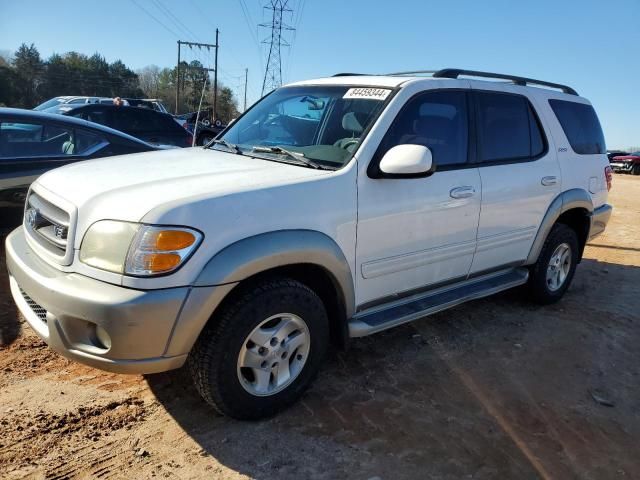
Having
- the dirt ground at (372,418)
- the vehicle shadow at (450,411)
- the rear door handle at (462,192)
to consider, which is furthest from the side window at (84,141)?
the rear door handle at (462,192)

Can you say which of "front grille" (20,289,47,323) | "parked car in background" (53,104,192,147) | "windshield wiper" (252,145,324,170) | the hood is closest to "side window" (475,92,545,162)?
"windshield wiper" (252,145,324,170)

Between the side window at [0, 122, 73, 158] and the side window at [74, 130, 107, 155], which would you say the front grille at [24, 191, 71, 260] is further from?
the side window at [74, 130, 107, 155]

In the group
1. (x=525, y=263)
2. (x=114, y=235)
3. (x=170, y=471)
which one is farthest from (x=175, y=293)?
(x=525, y=263)

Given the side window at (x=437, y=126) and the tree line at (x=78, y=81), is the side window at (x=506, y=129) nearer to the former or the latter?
the side window at (x=437, y=126)

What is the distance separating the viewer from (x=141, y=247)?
227cm

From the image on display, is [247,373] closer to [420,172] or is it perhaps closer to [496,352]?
[420,172]

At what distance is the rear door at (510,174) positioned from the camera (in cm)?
382

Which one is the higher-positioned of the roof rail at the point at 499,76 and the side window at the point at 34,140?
the roof rail at the point at 499,76

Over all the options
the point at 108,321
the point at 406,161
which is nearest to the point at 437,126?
the point at 406,161

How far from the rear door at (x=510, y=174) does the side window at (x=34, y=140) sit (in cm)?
397

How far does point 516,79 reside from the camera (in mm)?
4391

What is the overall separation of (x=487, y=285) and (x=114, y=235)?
9.41 ft

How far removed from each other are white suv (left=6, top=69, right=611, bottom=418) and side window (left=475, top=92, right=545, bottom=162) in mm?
17

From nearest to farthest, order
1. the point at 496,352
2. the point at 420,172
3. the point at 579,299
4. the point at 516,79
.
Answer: the point at 420,172, the point at 496,352, the point at 516,79, the point at 579,299
